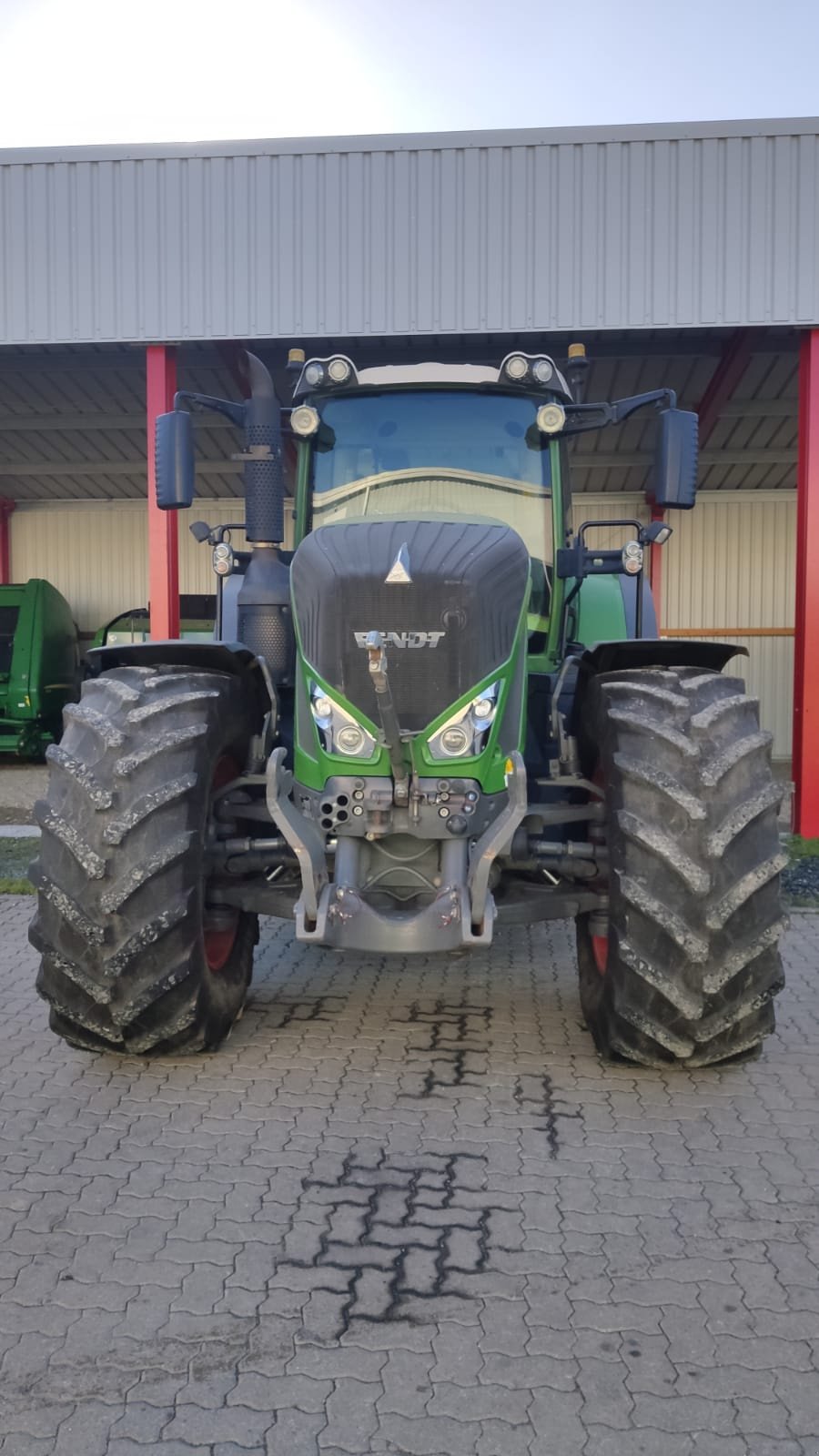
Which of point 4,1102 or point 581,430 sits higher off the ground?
point 581,430

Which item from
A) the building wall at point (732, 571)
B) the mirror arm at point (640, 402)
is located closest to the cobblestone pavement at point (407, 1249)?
the mirror arm at point (640, 402)

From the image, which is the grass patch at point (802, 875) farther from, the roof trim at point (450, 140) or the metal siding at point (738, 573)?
the metal siding at point (738, 573)

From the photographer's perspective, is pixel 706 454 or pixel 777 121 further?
pixel 706 454

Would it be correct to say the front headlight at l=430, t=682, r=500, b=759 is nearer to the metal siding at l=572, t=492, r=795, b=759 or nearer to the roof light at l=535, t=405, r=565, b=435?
the roof light at l=535, t=405, r=565, b=435

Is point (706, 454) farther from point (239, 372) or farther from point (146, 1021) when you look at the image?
point (146, 1021)

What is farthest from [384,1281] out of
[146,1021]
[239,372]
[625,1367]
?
[239,372]

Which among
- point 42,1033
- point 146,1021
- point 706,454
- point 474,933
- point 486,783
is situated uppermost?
point 706,454

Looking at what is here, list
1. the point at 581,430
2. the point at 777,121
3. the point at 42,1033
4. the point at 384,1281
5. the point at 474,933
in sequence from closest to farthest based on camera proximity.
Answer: the point at 384,1281 < the point at 474,933 < the point at 42,1033 < the point at 581,430 < the point at 777,121

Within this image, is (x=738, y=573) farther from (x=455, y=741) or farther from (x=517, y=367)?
(x=455, y=741)

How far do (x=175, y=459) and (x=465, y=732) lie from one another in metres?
1.86

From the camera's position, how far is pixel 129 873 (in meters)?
3.29

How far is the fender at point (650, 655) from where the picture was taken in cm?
383

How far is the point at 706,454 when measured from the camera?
1427 centimetres

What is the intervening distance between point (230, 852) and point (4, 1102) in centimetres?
107
